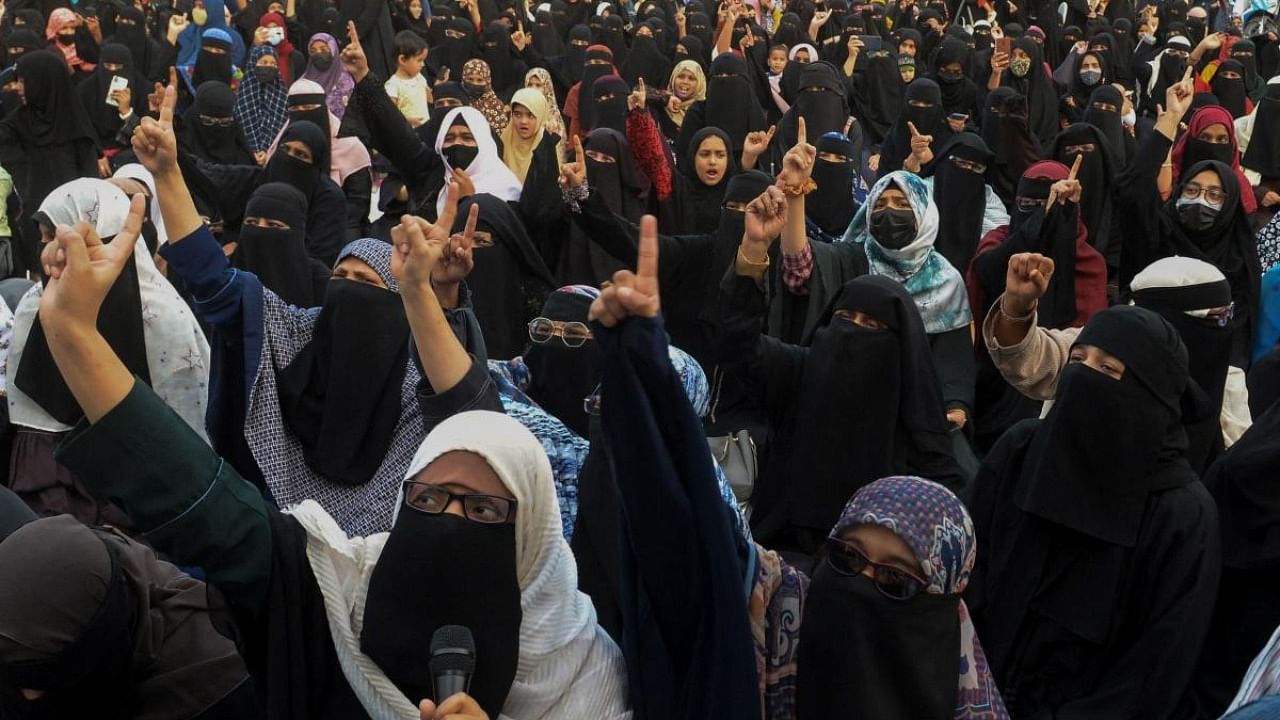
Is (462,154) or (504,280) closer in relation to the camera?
(504,280)

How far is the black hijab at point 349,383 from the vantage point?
3.27 m

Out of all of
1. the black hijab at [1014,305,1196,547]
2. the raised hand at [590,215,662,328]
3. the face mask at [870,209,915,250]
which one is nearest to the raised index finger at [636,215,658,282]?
the raised hand at [590,215,662,328]

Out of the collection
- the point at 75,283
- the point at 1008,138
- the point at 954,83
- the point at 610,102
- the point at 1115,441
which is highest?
the point at 75,283

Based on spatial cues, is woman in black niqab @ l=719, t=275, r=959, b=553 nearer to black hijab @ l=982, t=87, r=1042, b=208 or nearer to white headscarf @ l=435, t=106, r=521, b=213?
white headscarf @ l=435, t=106, r=521, b=213

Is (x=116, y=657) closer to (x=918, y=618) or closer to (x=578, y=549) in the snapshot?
(x=578, y=549)

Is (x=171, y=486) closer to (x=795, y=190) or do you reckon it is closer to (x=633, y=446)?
(x=633, y=446)

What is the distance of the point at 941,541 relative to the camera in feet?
7.95

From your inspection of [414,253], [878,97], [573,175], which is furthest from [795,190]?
[878,97]

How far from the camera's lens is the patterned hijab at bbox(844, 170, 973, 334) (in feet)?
15.1

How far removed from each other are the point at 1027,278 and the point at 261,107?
19.0ft

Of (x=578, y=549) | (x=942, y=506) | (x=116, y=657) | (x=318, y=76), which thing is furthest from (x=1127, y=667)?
(x=318, y=76)

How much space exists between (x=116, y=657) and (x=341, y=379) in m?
1.23

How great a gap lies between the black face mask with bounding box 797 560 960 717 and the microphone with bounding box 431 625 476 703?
0.64 meters

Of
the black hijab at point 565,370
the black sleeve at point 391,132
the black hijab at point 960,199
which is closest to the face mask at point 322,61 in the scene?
the black sleeve at point 391,132
